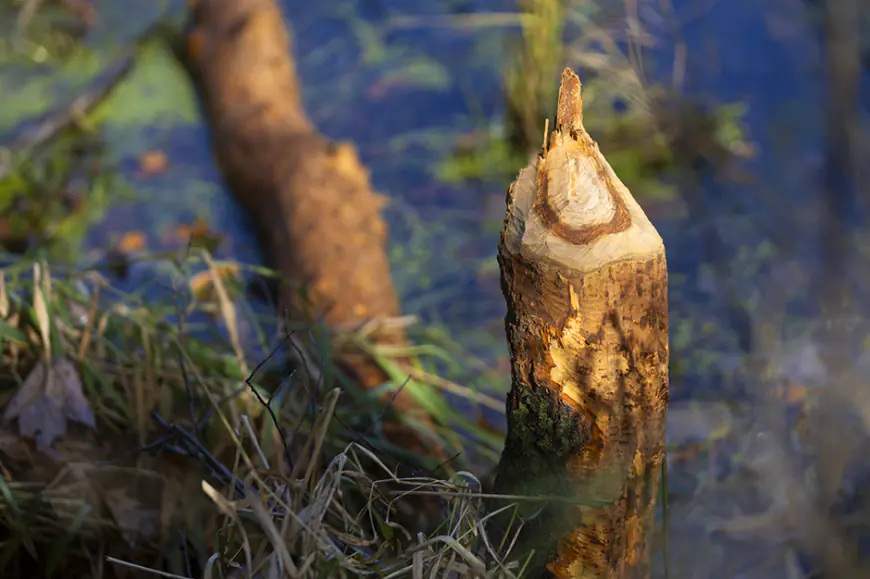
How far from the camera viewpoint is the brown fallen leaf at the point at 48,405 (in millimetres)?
1627

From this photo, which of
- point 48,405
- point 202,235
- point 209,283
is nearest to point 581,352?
point 48,405

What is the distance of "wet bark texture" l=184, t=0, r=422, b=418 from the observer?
93.6 inches

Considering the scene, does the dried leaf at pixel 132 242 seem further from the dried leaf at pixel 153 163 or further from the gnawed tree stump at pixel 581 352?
the gnawed tree stump at pixel 581 352

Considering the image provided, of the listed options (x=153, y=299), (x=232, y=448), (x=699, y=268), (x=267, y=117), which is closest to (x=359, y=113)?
(x=267, y=117)

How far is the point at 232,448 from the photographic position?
1653mm

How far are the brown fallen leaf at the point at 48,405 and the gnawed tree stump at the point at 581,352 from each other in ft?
3.04

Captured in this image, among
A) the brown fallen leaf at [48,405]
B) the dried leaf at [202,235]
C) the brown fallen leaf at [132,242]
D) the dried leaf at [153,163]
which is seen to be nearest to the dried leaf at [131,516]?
the brown fallen leaf at [48,405]

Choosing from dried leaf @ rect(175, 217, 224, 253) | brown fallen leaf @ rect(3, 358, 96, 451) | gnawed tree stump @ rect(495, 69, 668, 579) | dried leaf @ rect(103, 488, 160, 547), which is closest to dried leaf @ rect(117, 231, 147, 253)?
dried leaf @ rect(175, 217, 224, 253)

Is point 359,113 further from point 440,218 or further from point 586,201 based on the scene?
point 586,201

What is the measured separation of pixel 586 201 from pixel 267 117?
92.4 inches

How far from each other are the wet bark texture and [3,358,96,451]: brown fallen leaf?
45 centimetres

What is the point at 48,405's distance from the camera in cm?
164

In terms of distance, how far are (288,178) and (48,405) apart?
4.21 feet

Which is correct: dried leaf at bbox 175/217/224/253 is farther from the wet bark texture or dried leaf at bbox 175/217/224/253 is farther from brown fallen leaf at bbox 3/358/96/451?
brown fallen leaf at bbox 3/358/96/451
